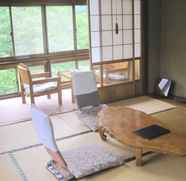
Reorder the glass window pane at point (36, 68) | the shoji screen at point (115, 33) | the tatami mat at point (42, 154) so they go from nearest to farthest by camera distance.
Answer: the tatami mat at point (42, 154) < the shoji screen at point (115, 33) < the glass window pane at point (36, 68)

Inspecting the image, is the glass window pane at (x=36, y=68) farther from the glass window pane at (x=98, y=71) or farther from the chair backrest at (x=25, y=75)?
the glass window pane at (x=98, y=71)

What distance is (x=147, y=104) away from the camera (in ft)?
16.9

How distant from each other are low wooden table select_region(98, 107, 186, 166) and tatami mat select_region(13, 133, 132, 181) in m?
0.20

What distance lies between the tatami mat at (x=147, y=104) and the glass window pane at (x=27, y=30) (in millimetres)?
2128

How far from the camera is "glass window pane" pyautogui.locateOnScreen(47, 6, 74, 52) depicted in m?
6.09

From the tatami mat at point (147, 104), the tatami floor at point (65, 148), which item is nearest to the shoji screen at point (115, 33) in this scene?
the tatami mat at point (147, 104)

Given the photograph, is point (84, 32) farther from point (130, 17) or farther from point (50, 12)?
point (130, 17)

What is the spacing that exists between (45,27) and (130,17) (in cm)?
182

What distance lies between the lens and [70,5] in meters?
6.20

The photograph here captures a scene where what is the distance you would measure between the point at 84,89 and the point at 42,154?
4.90 ft

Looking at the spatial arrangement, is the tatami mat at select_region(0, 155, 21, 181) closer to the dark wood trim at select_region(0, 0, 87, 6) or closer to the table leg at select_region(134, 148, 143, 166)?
the table leg at select_region(134, 148, 143, 166)

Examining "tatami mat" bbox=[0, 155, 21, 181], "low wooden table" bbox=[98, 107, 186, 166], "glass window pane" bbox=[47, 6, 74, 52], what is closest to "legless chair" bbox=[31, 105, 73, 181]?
"tatami mat" bbox=[0, 155, 21, 181]

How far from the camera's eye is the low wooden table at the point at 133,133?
2822 mm

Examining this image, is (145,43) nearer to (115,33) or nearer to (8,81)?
(115,33)
